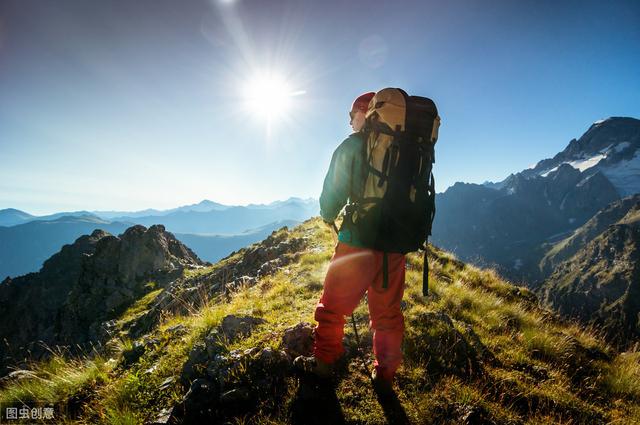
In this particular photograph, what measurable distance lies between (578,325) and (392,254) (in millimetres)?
8214

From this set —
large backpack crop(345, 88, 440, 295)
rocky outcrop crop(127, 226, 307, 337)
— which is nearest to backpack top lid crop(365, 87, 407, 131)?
large backpack crop(345, 88, 440, 295)

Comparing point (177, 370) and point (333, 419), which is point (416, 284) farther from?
point (177, 370)

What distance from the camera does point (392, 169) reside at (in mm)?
3783

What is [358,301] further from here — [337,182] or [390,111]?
[390,111]

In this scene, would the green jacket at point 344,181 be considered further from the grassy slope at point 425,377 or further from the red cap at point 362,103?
the grassy slope at point 425,377

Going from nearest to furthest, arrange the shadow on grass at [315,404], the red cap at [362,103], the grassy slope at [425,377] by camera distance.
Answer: the shadow on grass at [315,404] < the grassy slope at [425,377] < the red cap at [362,103]

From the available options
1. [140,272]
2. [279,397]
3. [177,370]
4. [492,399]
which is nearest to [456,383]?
[492,399]

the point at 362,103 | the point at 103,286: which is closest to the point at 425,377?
the point at 362,103

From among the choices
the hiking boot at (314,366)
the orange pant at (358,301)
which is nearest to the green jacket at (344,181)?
the orange pant at (358,301)

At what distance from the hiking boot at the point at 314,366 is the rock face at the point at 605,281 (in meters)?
161

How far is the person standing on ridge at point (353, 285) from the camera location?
3.84m

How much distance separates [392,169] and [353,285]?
1603 mm

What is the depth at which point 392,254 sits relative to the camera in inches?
160

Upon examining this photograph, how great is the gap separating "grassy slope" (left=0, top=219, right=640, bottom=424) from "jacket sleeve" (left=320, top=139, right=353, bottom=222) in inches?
90.8
